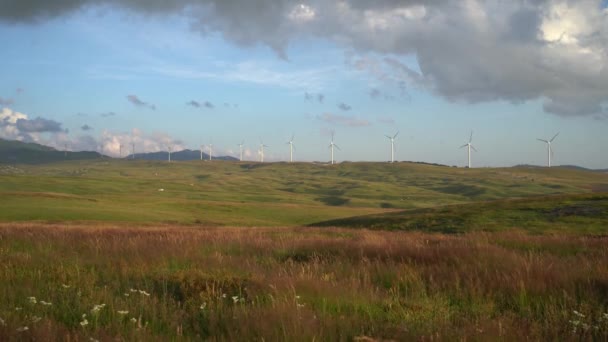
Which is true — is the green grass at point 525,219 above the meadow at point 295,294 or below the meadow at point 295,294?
below

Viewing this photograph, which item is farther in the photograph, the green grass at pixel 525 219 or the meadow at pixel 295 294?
the green grass at pixel 525 219

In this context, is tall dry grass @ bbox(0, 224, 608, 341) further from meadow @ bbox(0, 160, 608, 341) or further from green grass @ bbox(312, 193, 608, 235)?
green grass @ bbox(312, 193, 608, 235)

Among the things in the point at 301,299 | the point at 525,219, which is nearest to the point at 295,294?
the point at 301,299

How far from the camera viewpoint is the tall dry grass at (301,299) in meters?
5.57

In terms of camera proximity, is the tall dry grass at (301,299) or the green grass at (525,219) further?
the green grass at (525,219)

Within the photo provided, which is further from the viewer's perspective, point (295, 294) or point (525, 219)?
point (525, 219)

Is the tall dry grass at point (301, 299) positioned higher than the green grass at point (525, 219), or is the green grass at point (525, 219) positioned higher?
the tall dry grass at point (301, 299)

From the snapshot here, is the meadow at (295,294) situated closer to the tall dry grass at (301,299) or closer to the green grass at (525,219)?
the tall dry grass at (301,299)

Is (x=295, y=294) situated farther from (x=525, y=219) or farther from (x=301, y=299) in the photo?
(x=525, y=219)

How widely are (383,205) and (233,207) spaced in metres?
70.5

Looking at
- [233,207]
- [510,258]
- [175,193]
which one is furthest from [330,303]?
[175,193]

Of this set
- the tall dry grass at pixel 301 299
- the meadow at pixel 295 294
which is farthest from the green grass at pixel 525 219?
the tall dry grass at pixel 301 299

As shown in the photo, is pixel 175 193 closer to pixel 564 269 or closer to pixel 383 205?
pixel 383 205

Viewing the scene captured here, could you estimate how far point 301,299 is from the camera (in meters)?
7.40
